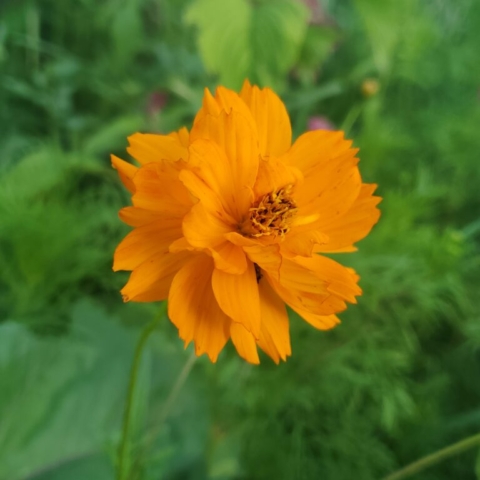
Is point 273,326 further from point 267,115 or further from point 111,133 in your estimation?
point 111,133

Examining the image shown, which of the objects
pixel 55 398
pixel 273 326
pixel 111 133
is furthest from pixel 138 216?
pixel 111 133

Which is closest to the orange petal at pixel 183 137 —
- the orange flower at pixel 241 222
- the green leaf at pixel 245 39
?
the orange flower at pixel 241 222

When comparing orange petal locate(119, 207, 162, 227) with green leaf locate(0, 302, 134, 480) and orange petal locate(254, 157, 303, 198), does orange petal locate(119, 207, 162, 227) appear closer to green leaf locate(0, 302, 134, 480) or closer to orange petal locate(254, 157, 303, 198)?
orange petal locate(254, 157, 303, 198)

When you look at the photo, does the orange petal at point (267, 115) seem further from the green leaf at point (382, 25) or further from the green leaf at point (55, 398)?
the green leaf at point (382, 25)

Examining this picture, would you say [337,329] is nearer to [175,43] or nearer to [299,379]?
[299,379]

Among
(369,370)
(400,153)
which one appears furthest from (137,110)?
(369,370)
